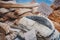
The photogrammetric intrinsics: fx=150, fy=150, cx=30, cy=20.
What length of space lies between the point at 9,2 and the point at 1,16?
0.24 m

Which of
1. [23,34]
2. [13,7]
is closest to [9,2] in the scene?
[13,7]

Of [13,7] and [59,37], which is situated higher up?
[13,7]

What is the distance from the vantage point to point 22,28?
1051 millimetres

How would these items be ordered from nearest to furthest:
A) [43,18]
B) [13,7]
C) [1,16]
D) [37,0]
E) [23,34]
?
[23,34], [43,18], [1,16], [13,7], [37,0]

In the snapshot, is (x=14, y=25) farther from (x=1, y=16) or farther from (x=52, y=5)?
(x=52, y=5)

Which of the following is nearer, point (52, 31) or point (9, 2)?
point (52, 31)

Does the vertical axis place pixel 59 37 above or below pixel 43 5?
below

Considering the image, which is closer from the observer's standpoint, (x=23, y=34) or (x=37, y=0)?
(x=23, y=34)

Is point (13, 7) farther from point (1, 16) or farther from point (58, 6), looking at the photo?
point (58, 6)

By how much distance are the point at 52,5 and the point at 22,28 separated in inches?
20.7

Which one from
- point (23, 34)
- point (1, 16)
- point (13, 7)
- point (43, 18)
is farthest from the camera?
point (13, 7)

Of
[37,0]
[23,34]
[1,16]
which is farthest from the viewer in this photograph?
[37,0]

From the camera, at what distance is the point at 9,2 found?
1.42 meters

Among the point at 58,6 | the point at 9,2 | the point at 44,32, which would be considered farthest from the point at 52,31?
the point at 9,2
